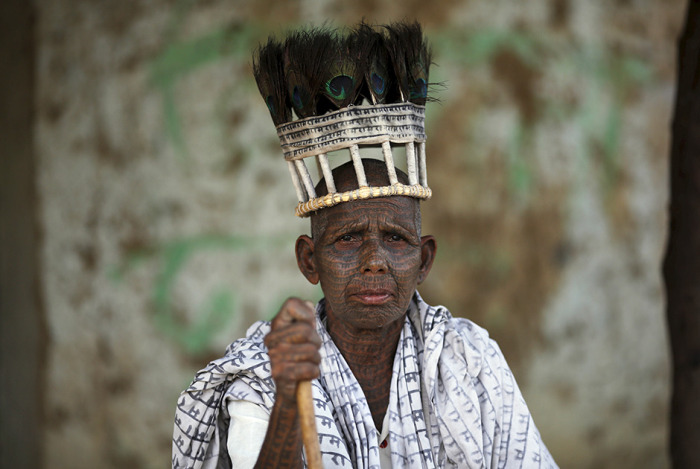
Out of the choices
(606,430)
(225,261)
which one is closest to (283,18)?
(225,261)

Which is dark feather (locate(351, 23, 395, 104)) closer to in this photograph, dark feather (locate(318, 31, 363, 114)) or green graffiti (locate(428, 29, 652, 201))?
dark feather (locate(318, 31, 363, 114))

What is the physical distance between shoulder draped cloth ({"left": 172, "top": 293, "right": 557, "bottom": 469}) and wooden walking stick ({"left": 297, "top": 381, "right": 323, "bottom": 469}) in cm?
36

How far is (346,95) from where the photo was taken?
261cm

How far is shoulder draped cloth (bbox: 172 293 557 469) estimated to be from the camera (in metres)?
2.56

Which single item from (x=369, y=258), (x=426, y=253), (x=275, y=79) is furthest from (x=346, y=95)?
(x=426, y=253)

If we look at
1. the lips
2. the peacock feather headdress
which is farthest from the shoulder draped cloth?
the peacock feather headdress

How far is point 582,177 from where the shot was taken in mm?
4605

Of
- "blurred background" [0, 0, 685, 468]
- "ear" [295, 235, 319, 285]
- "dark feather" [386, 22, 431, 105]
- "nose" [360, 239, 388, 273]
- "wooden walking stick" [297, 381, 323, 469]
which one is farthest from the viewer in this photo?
"blurred background" [0, 0, 685, 468]

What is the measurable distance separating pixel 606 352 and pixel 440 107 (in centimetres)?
178

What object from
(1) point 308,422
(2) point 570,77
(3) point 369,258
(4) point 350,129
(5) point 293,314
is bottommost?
(1) point 308,422

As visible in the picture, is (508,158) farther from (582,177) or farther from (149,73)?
(149,73)

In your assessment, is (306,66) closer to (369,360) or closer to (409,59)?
(409,59)

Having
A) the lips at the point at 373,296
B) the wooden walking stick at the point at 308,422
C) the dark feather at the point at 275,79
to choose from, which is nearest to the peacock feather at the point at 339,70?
the dark feather at the point at 275,79

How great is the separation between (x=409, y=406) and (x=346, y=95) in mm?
1099
